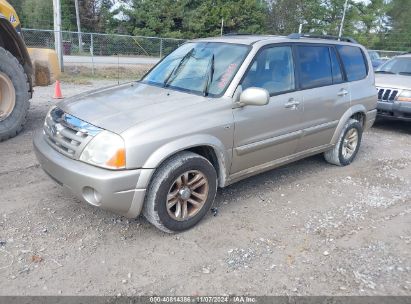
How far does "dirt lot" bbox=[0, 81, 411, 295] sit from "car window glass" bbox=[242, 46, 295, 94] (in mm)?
1306

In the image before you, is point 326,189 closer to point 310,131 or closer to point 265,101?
point 310,131

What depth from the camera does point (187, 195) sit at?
3594mm

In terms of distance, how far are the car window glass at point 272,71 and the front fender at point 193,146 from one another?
0.71m

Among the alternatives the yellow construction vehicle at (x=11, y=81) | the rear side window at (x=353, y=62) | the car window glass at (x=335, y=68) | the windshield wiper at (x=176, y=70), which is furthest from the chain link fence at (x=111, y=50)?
the car window glass at (x=335, y=68)

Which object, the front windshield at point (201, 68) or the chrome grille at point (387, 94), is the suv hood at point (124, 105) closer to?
the front windshield at point (201, 68)

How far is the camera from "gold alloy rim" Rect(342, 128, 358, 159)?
558 cm

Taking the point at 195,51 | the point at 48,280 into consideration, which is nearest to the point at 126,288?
the point at 48,280

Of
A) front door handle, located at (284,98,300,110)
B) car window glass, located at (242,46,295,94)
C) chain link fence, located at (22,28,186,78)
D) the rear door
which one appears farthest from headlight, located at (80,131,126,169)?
chain link fence, located at (22,28,186,78)

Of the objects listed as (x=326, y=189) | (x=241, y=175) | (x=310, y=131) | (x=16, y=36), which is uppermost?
(x=16, y=36)

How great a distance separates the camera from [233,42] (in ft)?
14.1

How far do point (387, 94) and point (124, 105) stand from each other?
20.8ft

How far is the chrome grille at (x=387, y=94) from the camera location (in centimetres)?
781

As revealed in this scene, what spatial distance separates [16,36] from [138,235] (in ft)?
13.7

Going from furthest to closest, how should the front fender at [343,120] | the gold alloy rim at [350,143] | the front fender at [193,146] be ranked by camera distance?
the gold alloy rim at [350,143] → the front fender at [343,120] → the front fender at [193,146]
